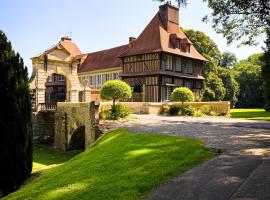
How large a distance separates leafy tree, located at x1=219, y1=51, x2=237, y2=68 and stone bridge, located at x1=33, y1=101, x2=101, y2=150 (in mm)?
50037

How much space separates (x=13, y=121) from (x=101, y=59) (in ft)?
97.7

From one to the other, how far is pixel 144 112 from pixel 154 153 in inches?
600

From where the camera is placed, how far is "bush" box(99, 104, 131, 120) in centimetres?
1645

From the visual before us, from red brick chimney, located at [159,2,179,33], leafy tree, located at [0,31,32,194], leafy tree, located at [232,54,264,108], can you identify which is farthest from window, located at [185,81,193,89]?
leafy tree, located at [0,31,32,194]

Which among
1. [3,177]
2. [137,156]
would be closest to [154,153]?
[137,156]

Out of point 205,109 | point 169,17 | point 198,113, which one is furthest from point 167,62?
point 198,113

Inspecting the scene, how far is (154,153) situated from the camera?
26.4ft

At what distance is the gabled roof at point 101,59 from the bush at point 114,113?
1942cm

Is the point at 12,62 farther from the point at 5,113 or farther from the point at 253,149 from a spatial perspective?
the point at 253,149

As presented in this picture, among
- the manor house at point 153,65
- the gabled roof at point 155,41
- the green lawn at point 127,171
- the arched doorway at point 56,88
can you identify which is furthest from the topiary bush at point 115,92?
the arched doorway at point 56,88

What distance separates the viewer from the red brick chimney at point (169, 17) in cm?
3191

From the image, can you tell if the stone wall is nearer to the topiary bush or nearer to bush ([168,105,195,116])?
bush ([168,105,195,116])

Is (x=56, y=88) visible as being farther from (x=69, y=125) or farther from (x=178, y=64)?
(x=69, y=125)

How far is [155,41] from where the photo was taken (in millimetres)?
30156
